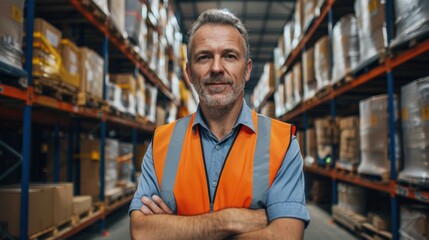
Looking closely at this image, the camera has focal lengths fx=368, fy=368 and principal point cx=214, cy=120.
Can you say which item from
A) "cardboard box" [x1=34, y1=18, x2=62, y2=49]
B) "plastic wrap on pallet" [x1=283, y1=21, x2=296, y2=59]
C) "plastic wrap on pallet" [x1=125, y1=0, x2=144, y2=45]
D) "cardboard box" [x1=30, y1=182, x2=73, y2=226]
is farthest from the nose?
"plastic wrap on pallet" [x1=283, y1=21, x2=296, y2=59]

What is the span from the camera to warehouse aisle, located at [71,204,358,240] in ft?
16.5

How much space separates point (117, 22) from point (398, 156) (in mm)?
4174

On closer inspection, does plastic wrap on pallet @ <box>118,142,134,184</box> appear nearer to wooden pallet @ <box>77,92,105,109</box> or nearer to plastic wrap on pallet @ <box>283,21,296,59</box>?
wooden pallet @ <box>77,92,105,109</box>

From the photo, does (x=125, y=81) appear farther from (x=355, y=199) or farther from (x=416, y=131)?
(x=416, y=131)

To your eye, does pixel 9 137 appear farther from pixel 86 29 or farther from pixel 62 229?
pixel 62 229

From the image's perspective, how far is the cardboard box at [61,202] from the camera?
153 inches

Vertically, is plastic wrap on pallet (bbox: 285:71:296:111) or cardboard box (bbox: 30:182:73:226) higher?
plastic wrap on pallet (bbox: 285:71:296:111)

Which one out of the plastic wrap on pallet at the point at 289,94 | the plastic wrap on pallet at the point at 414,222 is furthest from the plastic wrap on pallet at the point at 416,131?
the plastic wrap on pallet at the point at 289,94

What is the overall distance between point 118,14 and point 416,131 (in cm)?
433

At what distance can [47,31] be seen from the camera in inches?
143

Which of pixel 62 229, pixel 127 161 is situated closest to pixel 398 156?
pixel 62 229

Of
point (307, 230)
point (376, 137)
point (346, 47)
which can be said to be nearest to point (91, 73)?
point (346, 47)

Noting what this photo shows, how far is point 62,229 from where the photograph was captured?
414cm

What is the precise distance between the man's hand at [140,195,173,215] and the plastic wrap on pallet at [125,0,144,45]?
455 centimetres
